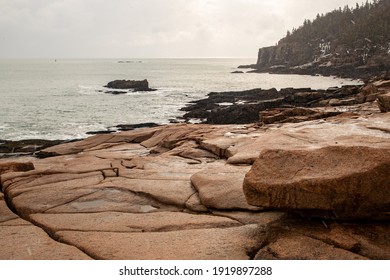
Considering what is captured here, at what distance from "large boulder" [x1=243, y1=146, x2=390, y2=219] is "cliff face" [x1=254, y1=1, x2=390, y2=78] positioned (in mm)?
82691

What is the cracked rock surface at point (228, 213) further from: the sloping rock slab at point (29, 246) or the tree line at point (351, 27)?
the tree line at point (351, 27)

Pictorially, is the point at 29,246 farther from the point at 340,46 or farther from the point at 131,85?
the point at 340,46

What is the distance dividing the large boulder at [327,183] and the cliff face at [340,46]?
82.7 meters

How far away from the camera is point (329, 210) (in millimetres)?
4703

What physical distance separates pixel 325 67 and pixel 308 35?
2240 inches

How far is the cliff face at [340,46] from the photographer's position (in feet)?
313

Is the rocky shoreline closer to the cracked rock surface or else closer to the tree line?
the cracked rock surface

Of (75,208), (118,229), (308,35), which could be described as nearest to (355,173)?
(118,229)

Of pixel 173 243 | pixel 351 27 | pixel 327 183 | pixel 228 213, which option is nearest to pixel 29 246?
pixel 173 243

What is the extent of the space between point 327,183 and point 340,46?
123445mm

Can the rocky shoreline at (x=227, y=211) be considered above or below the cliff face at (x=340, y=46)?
below

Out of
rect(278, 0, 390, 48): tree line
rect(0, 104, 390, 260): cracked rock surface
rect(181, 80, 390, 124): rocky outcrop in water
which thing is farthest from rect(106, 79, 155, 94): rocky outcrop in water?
rect(278, 0, 390, 48): tree line

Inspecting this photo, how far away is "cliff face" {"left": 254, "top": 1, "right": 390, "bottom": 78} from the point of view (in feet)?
313

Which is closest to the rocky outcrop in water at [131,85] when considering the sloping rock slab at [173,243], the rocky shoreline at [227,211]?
the rocky shoreline at [227,211]
